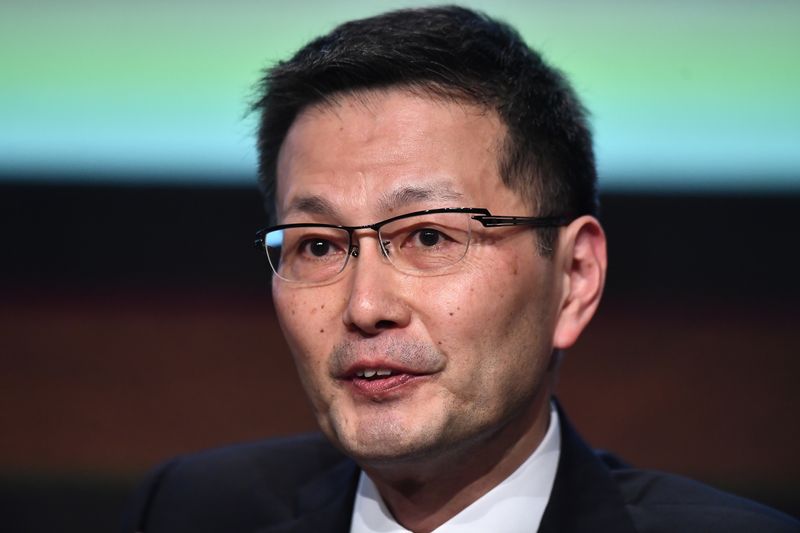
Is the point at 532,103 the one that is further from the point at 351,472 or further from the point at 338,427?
the point at 351,472

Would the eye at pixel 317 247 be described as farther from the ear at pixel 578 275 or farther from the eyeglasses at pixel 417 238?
the ear at pixel 578 275

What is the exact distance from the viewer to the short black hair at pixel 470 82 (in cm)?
172

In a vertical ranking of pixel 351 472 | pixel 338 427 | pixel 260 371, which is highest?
pixel 338 427

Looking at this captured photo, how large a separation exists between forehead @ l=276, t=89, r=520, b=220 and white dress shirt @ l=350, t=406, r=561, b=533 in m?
0.53

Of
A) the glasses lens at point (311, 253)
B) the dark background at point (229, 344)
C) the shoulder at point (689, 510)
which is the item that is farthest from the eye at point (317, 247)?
the dark background at point (229, 344)

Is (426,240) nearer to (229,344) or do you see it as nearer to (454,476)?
(454,476)

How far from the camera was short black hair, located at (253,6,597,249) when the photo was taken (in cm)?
172

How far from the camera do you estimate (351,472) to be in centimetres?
200

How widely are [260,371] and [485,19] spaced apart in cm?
164

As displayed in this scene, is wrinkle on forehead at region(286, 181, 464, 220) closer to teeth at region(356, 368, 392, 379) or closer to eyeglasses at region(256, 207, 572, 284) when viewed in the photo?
eyeglasses at region(256, 207, 572, 284)

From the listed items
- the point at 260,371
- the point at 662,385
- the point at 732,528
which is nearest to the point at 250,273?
the point at 260,371

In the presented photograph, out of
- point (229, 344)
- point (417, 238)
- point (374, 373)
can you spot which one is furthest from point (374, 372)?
point (229, 344)

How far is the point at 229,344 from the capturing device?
3164mm

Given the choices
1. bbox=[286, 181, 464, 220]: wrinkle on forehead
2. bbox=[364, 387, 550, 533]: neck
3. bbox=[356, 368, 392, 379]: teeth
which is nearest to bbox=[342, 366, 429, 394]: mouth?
bbox=[356, 368, 392, 379]: teeth
